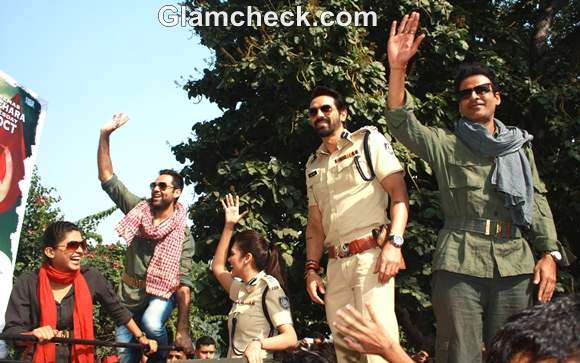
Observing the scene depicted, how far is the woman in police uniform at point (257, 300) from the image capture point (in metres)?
5.39

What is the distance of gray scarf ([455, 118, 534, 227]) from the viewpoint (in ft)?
15.2

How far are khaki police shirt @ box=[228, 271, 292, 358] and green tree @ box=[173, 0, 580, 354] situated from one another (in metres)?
4.68

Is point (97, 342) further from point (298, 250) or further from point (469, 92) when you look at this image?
point (298, 250)

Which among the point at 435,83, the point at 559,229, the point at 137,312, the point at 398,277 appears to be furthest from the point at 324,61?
the point at 137,312

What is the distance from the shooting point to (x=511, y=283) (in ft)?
15.1

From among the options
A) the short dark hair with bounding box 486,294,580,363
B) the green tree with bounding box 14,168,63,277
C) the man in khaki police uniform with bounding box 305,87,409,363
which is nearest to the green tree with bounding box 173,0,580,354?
the man in khaki police uniform with bounding box 305,87,409,363

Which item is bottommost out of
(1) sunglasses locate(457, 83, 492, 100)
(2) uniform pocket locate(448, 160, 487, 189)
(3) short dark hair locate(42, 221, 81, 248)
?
(3) short dark hair locate(42, 221, 81, 248)

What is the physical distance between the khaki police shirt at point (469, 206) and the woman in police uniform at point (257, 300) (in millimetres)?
1240

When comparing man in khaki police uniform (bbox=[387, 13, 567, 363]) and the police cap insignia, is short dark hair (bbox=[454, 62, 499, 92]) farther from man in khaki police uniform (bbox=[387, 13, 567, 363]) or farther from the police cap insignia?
the police cap insignia

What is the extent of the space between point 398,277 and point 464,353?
21.0 ft

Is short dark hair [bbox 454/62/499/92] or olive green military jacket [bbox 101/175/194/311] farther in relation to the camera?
olive green military jacket [bbox 101/175/194/311]

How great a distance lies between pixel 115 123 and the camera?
22.5 ft

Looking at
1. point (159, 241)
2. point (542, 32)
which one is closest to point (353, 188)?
point (159, 241)

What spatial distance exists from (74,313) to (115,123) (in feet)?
5.98
